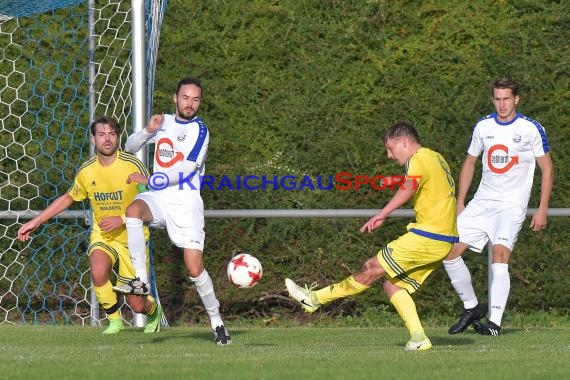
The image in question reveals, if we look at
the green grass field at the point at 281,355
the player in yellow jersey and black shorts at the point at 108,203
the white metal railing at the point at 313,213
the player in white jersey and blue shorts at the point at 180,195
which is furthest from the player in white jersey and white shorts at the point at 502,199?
the player in yellow jersey and black shorts at the point at 108,203

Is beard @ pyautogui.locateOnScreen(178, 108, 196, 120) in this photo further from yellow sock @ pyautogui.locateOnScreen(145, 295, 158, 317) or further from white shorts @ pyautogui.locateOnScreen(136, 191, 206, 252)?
yellow sock @ pyautogui.locateOnScreen(145, 295, 158, 317)

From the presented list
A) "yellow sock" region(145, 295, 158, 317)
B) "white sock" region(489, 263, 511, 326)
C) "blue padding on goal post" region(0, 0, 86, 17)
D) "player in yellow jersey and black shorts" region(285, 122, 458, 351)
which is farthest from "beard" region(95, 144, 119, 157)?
"white sock" region(489, 263, 511, 326)

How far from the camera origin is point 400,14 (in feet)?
36.2

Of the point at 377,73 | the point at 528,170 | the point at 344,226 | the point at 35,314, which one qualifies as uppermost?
the point at 377,73

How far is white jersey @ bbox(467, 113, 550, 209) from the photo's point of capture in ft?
30.0

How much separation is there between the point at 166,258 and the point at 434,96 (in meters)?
2.85

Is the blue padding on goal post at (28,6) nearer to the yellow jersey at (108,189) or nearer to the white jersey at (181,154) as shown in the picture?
the yellow jersey at (108,189)

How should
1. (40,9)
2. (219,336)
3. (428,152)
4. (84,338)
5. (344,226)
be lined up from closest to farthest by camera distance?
(428,152), (219,336), (84,338), (40,9), (344,226)

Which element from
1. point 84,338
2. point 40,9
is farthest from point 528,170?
point 40,9

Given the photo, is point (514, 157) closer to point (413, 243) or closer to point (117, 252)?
point (413, 243)

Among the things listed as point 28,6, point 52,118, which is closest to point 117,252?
point 52,118

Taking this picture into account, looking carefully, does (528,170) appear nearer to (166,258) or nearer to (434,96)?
(434,96)

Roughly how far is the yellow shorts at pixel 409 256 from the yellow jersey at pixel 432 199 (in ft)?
0.17

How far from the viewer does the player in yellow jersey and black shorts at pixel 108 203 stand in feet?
30.9
